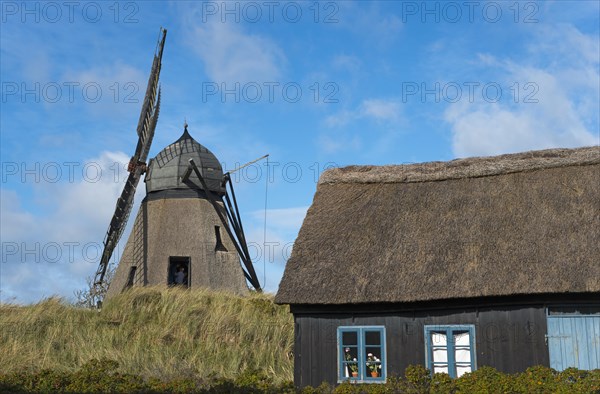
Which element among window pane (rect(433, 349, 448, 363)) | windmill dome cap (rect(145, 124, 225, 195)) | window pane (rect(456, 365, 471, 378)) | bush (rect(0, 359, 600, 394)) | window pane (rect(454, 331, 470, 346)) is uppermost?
windmill dome cap (rect(145, 124, 225, 195))

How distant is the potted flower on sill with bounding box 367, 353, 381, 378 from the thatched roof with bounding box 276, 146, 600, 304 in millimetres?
1335

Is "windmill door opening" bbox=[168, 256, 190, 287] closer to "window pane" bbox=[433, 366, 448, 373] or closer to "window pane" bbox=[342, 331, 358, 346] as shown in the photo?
"window pane" bbox=[342, 331, 358, 346]

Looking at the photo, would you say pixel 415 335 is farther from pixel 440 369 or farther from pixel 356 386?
pixel 356 386

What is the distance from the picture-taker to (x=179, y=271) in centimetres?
Answer: 2555

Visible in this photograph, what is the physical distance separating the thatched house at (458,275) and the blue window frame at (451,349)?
2 cm

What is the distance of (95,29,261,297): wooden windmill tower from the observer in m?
25.2

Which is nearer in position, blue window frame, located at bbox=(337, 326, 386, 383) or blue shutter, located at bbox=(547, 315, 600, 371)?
blue shutter, located at bbox=(547, 315, 600, 371)

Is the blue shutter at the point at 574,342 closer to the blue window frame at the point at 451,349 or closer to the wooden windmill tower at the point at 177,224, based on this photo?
the blue window frame at the point at 451,349

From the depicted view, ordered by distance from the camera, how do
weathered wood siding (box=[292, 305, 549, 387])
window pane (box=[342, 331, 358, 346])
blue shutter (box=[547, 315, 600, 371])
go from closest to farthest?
blue shutter (box=[547, 315, 600, 371])
weathered wood siding (box=[292, 305, 549, 387])
window pane (box=[342, 331, 358, 346])

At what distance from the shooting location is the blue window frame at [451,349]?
14172mm

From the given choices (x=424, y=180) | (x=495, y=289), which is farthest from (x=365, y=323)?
(x=424, y=180)

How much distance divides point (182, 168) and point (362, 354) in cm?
1352

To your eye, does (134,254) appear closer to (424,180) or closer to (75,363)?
(75,363)

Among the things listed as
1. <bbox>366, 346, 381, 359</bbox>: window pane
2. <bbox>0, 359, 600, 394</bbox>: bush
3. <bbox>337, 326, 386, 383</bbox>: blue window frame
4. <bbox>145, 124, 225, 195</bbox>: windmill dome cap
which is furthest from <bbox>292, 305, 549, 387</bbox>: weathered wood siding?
<bbox>145, 124, 225, 195</bbox>: windmill dome cap
